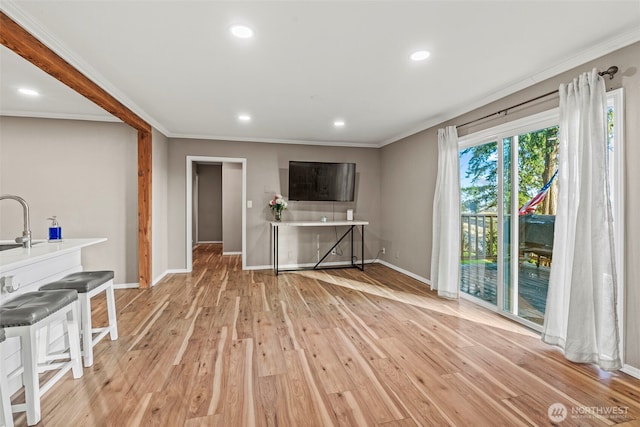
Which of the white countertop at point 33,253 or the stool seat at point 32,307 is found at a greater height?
the white countertop at point 33,253

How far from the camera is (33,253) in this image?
2051 mm

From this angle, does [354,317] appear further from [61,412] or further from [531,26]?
[531,26]

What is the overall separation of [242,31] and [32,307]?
2121mm

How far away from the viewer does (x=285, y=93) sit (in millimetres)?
Answer: 3189

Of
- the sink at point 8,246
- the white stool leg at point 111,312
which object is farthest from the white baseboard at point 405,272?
the sink at point 8,246

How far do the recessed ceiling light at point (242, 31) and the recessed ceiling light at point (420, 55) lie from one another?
128 cm

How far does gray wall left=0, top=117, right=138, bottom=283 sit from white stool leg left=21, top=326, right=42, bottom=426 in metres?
2.86

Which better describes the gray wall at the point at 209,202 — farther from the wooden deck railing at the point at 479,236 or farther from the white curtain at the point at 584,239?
the white curtain at the point at 584,239

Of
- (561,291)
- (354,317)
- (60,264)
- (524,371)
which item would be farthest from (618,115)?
(60,264)

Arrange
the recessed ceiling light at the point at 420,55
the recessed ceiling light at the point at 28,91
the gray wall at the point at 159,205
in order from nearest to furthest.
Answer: the recessed ceiling light at the point at 420,55 → the recessed ceiling light at the point at 28,91 → the gray wall at the point at 159,205

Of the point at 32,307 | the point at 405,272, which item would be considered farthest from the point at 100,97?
the point at 405,272

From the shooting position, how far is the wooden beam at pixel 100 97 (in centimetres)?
195

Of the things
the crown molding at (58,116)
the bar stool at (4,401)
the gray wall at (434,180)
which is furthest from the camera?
the crown molding at (58,116)

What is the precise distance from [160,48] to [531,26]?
2.68 m
